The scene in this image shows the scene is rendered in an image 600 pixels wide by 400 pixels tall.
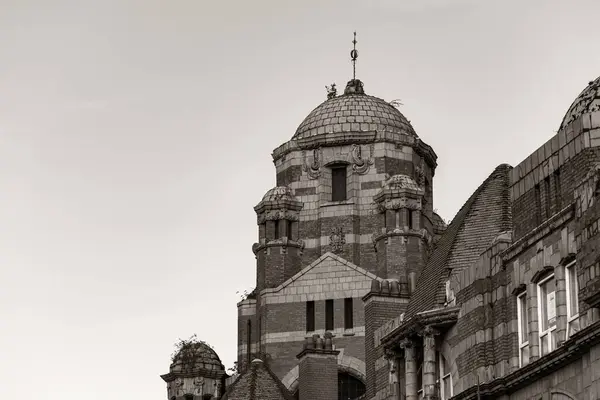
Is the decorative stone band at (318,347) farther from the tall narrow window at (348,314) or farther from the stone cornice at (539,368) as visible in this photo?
the stone cornice at (539,368)

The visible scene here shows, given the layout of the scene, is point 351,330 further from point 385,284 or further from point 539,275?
point 539,275

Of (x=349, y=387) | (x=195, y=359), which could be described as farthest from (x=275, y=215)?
(x=349, y=387)

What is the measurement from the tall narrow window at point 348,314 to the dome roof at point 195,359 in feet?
20.0

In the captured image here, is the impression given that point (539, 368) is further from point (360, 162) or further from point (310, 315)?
point (360, 162)

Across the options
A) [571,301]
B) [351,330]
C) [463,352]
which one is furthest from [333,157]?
[571,301]

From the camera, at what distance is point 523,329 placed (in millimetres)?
47438

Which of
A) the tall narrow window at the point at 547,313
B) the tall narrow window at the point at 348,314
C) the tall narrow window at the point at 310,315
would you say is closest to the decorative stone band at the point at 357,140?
the tall narrow window at the point at 310,315

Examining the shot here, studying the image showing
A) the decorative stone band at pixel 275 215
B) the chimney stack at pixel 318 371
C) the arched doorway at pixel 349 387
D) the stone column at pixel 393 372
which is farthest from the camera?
the decorative stone band at pixel 275 215

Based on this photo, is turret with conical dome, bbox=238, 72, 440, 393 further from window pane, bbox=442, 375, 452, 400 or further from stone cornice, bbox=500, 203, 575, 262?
stone cornice, bbox=500, 203, 575, 262

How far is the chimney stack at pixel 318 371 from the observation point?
74.1m

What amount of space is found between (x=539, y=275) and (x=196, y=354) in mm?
39249

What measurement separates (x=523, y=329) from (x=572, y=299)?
3000mm

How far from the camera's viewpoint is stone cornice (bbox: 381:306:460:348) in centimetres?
5191

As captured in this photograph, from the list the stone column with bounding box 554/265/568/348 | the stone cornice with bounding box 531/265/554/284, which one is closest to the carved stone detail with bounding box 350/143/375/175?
the stone cornice with bounding box 531/265/554/284
